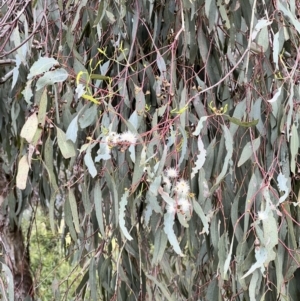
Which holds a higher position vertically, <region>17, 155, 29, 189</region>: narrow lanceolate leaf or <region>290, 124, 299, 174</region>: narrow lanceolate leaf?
<region>17, 155, 29, 189</region>: narrow lanceolate leaf

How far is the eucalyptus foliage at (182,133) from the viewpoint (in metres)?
0.92

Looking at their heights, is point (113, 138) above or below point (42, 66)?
below

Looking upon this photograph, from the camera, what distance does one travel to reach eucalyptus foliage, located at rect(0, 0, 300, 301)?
0.92m

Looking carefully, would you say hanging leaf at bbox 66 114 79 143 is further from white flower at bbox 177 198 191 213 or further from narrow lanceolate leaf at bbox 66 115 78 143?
white flower at bbox 177 198 191 213

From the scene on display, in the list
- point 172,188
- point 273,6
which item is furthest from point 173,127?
point 273,6

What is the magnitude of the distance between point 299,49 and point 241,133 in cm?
20

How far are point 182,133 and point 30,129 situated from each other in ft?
0.84

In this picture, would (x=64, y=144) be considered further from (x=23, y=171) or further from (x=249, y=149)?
(x=249, y=149)

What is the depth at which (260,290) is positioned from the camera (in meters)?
1.03

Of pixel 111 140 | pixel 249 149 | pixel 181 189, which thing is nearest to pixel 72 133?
pixel 111 140

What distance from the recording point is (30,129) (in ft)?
2.94

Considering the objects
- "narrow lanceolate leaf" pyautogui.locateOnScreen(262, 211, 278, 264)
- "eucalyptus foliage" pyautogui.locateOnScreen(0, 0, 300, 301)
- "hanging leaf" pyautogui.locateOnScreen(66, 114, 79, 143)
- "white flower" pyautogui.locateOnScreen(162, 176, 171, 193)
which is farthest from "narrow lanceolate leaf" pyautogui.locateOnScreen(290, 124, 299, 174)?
"hanging leaf" pyautogui.locateOnScreen(66, 114, 79, 143)

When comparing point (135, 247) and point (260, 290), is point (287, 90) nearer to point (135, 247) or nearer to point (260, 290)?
point (260, 290)

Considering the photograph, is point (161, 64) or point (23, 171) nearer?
point (23, 171)
